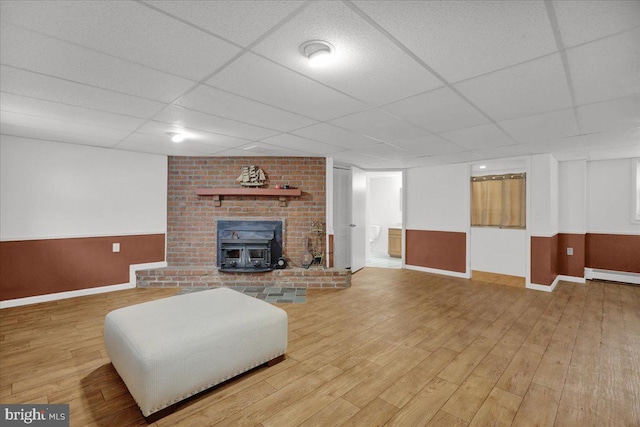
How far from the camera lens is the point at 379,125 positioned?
2.96m

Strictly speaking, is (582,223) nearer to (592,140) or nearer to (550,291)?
(550,291)

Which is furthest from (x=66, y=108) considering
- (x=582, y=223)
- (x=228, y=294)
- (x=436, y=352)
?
(x=582, y=223)

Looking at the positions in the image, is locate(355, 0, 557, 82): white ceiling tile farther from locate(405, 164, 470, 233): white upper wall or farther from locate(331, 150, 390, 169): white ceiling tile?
locate(405, 164, 470, 233): white upper wall

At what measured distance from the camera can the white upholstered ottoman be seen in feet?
5.45

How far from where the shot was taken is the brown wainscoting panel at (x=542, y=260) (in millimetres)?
4445

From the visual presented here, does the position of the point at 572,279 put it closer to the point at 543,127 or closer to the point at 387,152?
the point at 543,127

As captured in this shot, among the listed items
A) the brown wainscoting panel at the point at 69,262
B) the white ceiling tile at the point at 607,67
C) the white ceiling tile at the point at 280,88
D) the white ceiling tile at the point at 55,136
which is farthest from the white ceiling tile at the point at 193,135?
the white ceiling tile at the point at 607,67

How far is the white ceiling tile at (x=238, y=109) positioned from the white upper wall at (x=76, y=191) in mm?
2660

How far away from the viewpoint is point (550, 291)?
14.5 ft

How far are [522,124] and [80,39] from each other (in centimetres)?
361

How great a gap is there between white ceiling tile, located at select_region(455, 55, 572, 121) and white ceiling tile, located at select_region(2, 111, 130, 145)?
365cm

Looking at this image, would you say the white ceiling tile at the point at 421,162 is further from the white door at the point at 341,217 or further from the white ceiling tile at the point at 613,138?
the white ceiling tile at the point at 613,138

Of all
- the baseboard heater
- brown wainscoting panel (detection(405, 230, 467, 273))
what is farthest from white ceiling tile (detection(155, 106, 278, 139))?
the baseboard heater

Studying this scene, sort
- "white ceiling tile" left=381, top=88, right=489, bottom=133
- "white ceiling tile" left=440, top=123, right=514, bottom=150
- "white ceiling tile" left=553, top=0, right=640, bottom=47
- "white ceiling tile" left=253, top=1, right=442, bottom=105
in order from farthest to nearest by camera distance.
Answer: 1. "white ceiling tile" left=440, top=123, right=514, bottom=150
2. "white ceiling tile" left=381, top=88, right=489, bottom=133
3. "white ceiling tile" left=253, top=1, right=442, bottom=105
4. "white ceiling tile" left=553, top=0, right=640, bottom=47
